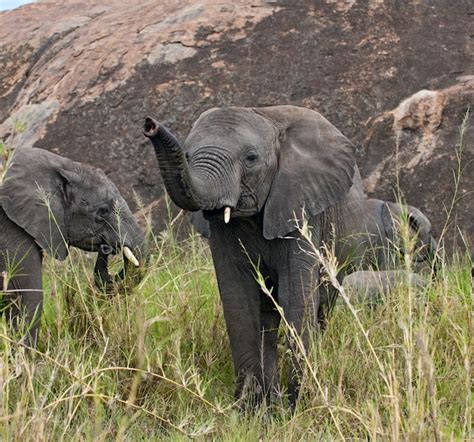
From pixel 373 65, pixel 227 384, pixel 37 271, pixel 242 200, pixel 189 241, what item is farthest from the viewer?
pixel 373 65

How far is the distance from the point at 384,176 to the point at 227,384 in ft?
11.5

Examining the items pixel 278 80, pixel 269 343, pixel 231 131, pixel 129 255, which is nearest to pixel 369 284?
pixel 129 255

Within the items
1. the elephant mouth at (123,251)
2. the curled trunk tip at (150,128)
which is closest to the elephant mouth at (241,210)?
the curled trunk tip at (150,128)

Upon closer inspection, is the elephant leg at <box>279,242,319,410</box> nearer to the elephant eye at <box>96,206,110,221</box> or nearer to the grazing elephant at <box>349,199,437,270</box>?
the elephant eye at <box>96,206,110,221</box>

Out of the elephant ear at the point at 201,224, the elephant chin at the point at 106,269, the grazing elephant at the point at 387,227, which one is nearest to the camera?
the elephant ear at the point at 201,224

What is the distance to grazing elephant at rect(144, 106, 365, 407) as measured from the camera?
5.66 meters

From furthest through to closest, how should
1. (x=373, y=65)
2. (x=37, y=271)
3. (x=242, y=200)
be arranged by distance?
1. (x=373, y=65)
2. (x=37, y=271)
3. (x=242, y=200)

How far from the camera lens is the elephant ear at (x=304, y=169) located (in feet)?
19.0

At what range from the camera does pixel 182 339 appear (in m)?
6.20

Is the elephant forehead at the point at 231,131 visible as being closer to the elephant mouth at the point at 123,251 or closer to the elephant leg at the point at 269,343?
the elephant leg at the point at 269,343

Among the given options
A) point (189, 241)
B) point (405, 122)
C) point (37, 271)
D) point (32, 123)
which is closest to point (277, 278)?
point (37, 271)

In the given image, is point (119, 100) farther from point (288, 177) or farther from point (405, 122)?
point (288, 177)

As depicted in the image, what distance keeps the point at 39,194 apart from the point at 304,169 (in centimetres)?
150

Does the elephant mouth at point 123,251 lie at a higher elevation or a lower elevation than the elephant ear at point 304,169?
lower
